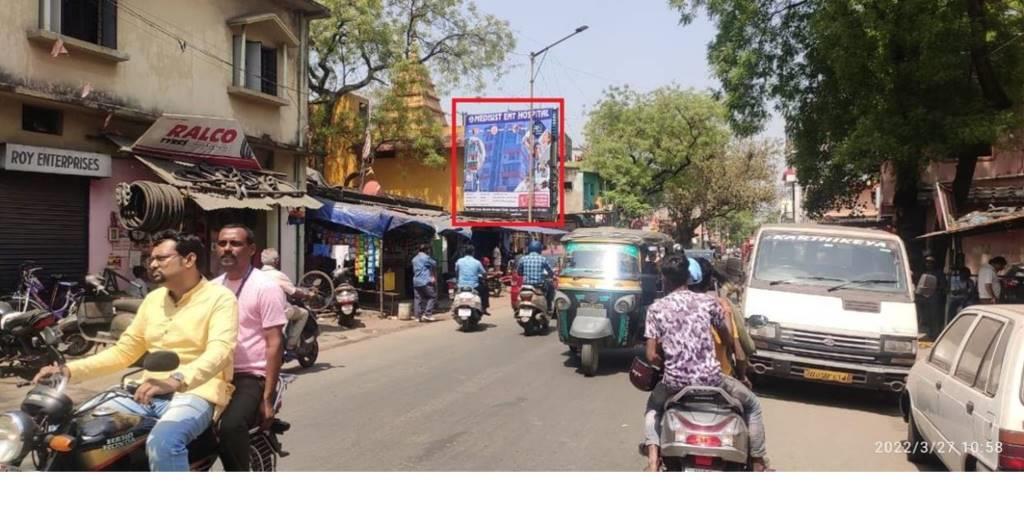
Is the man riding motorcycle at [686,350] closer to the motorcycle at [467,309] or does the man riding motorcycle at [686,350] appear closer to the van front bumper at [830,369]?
the van front bumper at [830,369]

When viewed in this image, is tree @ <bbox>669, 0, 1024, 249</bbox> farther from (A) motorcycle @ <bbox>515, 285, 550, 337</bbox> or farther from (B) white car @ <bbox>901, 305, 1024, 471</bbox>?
(B) white car @ <bbox>901, 305, 1024, 471</bbox>

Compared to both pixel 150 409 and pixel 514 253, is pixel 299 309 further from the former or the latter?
pixel 514 253

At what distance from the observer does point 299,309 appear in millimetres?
8266

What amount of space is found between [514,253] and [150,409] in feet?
74.4

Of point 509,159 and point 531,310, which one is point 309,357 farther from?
point 509,159

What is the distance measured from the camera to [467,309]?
12.1 meters

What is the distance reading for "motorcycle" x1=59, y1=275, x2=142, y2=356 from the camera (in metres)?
8.16

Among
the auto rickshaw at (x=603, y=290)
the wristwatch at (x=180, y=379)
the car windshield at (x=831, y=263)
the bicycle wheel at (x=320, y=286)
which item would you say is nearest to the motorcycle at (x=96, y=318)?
the bicycle wheel at (x=320, y=286)

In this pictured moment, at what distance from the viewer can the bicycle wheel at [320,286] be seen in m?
12.8

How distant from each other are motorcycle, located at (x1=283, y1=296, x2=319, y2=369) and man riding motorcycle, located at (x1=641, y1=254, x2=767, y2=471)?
5.29 meters

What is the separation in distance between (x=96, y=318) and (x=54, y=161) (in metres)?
2.25

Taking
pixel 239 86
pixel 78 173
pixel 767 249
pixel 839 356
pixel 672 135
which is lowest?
pixel 839 356

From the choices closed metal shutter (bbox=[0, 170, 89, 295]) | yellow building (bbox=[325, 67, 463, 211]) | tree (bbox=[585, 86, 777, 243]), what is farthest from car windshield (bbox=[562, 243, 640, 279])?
tree (bbox=[585, 86, 777, 243])

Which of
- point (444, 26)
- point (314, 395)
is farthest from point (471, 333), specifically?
point (444, 26)
